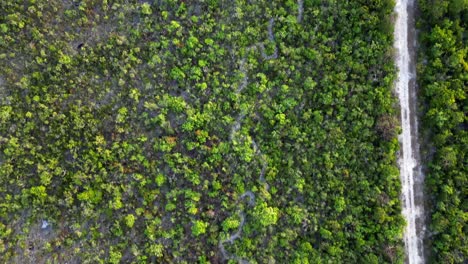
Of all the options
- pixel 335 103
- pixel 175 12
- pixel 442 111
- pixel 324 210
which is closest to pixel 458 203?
pixel 442 111

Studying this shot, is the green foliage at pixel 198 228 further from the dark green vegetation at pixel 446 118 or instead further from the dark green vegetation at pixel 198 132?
the dark green vegetation at pixel 446 118

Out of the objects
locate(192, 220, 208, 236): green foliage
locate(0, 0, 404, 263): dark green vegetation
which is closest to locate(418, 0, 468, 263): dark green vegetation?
locate(0, 0, 404, 263): dark green vegetation

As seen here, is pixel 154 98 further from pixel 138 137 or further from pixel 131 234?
pixel 131 234

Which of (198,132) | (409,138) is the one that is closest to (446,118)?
(409,138)

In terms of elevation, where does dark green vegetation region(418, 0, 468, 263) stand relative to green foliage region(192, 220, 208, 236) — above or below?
above

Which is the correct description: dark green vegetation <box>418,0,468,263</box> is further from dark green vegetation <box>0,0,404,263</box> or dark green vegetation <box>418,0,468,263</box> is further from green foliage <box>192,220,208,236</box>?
green foliage <box>192,220,208,236</box>

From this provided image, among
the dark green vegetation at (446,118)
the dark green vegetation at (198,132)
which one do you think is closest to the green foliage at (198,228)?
the dark green vegetation at (198,132)

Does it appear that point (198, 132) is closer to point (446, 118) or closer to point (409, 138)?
point (409, 138)
